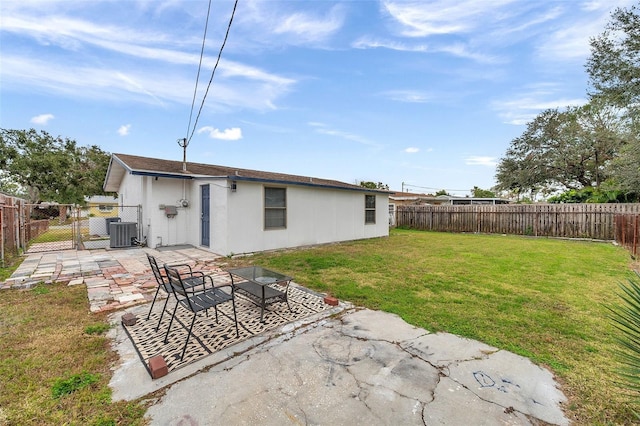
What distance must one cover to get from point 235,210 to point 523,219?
47.0 feet

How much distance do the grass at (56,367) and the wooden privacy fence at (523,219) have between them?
16.3 meters

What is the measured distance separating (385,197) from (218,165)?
30.1 feet

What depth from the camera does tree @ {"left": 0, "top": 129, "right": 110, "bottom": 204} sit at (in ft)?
73.3

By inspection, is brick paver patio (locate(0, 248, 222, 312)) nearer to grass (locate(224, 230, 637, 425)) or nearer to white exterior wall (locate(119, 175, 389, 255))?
white exterior wall (locate(119, 175, 389, 255))

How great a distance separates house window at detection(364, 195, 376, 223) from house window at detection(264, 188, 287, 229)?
15.2 feet

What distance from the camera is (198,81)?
7.58 meters

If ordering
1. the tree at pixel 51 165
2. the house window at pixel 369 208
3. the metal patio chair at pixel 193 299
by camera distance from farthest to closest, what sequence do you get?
the tree at pixel 51 165, the house window at pixel 369 208, the metal patio chair at pixel 193 299

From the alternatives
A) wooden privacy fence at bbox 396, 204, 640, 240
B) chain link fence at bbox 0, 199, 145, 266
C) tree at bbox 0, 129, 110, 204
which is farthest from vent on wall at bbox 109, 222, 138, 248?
tree at bbox 0, 129, 110, 204

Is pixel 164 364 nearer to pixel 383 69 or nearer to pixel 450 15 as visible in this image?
pixel 450 15

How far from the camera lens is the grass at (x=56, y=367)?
1.96m

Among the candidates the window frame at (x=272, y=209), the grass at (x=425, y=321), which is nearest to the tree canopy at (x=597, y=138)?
the grass at (x=425, y=321)

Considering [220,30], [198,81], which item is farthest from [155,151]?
[220,30]

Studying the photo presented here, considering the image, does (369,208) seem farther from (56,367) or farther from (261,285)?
(56,367)

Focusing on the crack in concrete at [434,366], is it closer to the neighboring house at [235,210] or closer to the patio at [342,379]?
the patio at [342,379]
